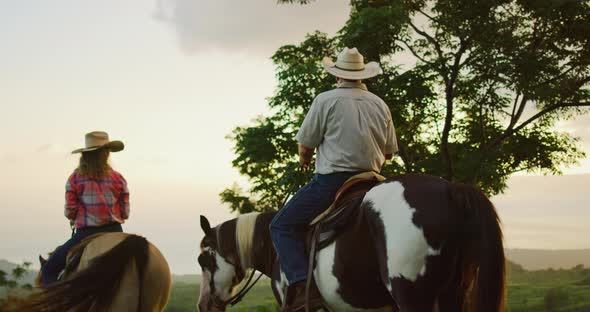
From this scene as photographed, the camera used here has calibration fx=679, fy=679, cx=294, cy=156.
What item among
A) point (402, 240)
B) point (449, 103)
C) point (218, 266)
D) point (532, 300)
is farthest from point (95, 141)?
point (532, 300)

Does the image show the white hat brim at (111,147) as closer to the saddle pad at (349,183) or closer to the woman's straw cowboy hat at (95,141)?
the woman's straw cowboy hat at (95,141)

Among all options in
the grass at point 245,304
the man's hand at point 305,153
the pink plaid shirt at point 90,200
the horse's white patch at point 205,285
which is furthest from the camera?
the grass at point 245,304

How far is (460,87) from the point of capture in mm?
25000

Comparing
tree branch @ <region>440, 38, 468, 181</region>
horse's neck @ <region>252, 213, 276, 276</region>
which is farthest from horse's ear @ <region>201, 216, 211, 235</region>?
tree branch @ <region>440, 38, 468, 181</region>

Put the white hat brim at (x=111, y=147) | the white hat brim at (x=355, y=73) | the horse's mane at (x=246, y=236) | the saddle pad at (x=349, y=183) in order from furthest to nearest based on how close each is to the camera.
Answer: the horse's mane at (x=246, y=236) → the white hat brim at (x=111, y=147) → the white hat brim at (x=355, y=73) → the saddle pad at (x=349, y=183)

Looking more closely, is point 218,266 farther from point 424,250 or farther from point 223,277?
point 424,250

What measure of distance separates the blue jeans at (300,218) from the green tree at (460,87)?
1650cm

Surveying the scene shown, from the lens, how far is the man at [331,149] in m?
5.61

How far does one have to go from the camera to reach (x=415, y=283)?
452cm

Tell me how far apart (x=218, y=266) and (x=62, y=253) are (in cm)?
165

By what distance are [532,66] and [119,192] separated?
1963 centimetres

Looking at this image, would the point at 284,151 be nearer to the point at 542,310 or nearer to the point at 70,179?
the point at 542,310

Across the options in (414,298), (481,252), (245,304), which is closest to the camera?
(481,252)

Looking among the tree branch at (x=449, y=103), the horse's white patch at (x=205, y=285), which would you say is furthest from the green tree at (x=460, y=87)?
the horse's white patch at (x=205, y=285)
